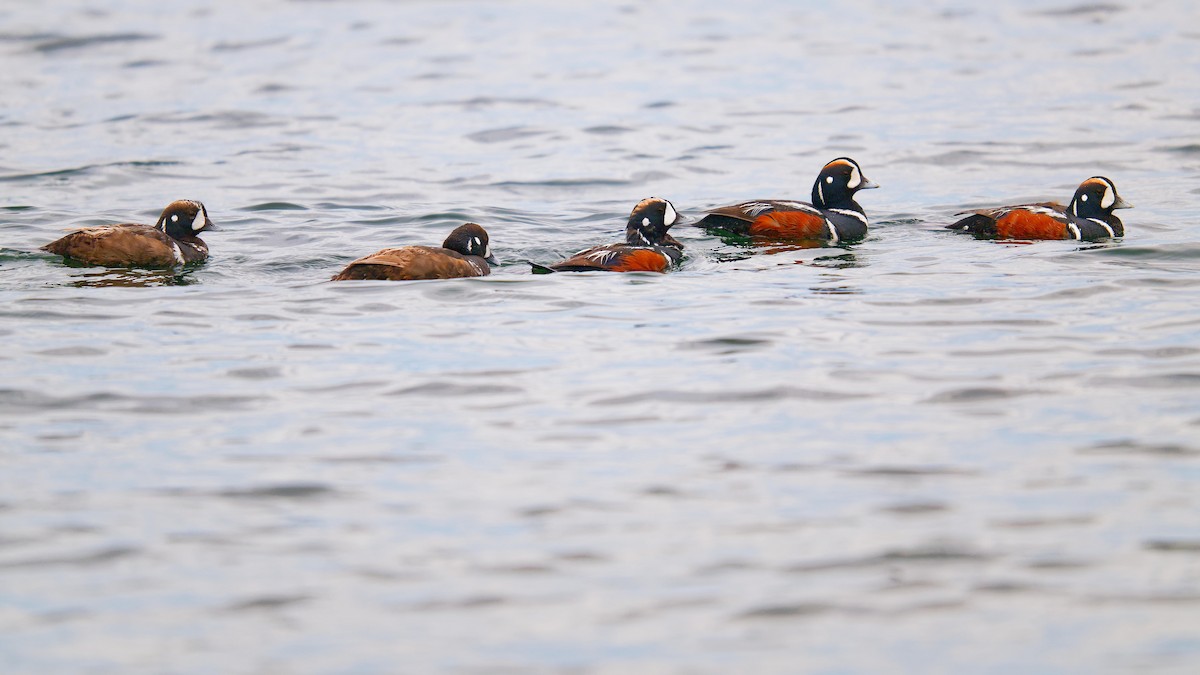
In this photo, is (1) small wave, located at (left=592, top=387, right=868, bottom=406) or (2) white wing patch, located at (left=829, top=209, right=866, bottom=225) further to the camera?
(2) white wing patch, located at (left=829, top=209, right=866, bottom=225)

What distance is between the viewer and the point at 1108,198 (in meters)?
14.7

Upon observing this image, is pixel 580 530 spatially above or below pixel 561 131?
below

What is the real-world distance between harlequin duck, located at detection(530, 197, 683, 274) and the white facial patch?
13.9 ft

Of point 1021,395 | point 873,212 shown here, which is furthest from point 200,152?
point 1021,395

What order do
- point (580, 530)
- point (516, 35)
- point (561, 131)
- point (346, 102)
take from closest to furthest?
point (580, 530), point (561, 131), point (346, 102), point (516, 35)

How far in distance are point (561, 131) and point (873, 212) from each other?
717 cm

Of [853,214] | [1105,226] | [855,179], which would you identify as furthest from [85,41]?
[1105,226]

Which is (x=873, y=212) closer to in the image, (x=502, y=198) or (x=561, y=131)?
(x=502, y=198)

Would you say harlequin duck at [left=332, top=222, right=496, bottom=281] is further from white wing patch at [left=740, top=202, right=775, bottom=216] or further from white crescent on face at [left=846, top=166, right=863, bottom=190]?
white crescent on face at [left=846, top=166, right=863, bottom=190]

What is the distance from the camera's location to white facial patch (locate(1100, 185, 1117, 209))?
1470cm

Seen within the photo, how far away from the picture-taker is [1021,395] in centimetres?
927

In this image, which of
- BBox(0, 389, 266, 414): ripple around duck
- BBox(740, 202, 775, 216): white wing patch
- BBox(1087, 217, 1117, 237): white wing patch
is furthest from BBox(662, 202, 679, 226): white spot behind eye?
BBox(0, 389, 266, 414): ripple around duck

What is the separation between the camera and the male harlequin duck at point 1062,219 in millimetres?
14438

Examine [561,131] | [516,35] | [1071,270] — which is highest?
[516,35]
